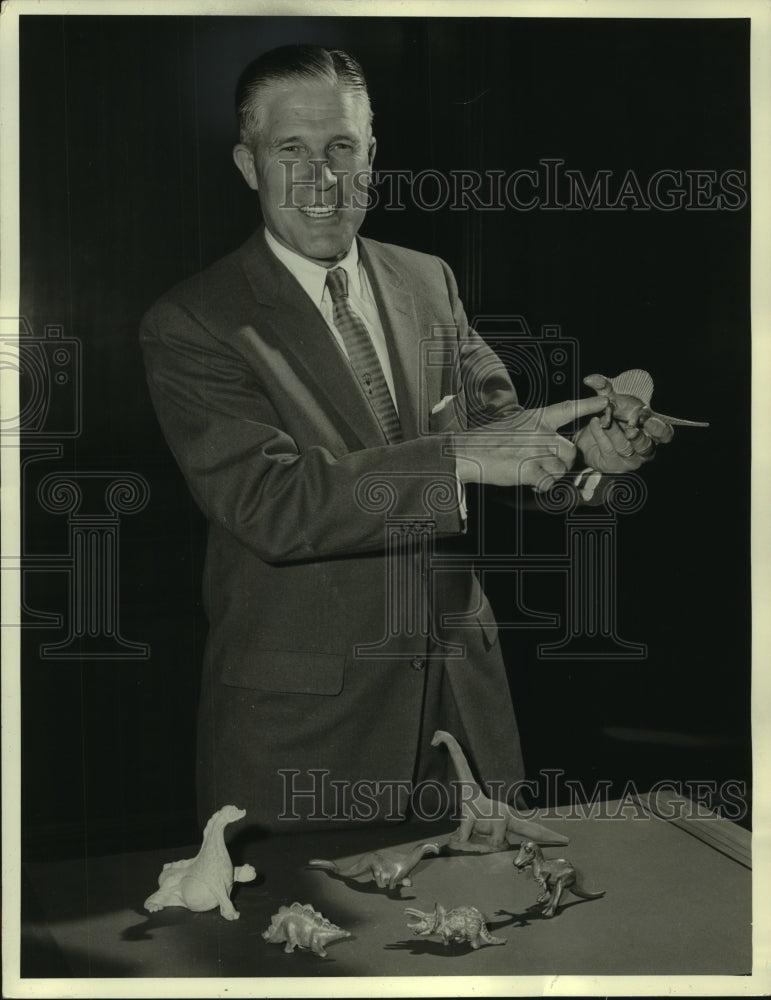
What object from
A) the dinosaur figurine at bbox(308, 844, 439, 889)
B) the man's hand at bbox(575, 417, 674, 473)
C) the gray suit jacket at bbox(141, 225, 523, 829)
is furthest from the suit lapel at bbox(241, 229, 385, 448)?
the dinosaur figurine at bbox(308, 844, 439, 889)

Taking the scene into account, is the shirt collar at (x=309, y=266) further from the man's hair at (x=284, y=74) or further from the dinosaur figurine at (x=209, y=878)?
the dinosaur figurine at (x=209, y=878)

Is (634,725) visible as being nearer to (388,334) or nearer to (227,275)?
(388,334)

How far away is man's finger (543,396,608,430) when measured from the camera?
3.57 metres

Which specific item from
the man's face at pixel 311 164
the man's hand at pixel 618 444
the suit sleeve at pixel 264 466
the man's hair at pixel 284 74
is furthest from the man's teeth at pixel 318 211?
the man's hand at pixel 618 444

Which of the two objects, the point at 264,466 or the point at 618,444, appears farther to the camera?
the point at 618,444

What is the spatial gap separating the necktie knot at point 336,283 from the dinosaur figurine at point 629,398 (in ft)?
2.35

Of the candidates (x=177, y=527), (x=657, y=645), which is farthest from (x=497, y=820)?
(x=177, y=527)

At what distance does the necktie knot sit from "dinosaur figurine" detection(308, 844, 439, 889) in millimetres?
1524

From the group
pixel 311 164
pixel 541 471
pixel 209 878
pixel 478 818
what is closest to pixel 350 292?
pixel 311 164

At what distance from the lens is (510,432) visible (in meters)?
3.58

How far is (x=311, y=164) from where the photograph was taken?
3.53 m

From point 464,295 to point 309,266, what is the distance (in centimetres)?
43

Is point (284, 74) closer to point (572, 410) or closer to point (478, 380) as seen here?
point (478, 380)

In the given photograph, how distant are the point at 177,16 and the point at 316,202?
641 millimetres
